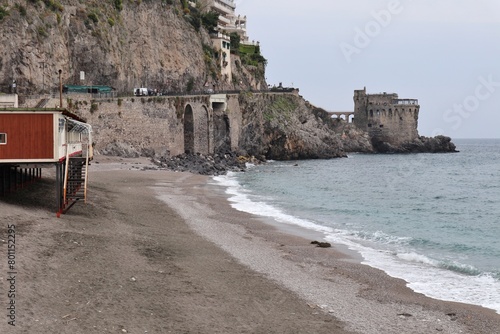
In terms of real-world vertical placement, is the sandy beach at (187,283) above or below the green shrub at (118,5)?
below

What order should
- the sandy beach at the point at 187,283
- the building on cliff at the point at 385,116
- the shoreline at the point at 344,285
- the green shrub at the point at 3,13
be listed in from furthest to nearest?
the building on cliff at the point at 385,116 < the green shrub at the point at 3,13 < the shoreline at the point at 344,285 < the sandy beach at the point at 187,283

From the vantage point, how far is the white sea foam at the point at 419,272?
18219mm

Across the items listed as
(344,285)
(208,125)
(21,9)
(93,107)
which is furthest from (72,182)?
(208,125)

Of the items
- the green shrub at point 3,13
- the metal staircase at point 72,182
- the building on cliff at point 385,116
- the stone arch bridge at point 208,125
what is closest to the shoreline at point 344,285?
the metal staircase at point 72,182

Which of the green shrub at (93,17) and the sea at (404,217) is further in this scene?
the green shrub at (93,17)

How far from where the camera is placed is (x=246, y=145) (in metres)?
92.0

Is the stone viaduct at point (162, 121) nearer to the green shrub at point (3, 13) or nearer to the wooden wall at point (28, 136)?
the green shrub at point (3, 13)

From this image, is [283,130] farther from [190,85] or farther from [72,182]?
[72,182]

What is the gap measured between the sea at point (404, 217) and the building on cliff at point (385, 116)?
53013 mm

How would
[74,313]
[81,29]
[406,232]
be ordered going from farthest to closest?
1. [81,29]
2. [406,232]
3. [74,313]

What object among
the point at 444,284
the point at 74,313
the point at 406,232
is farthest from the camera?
the point at 406,232

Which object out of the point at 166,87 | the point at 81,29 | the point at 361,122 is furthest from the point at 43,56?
the point at 361,122

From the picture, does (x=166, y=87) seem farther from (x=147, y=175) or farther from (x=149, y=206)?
(x=149, y=206)

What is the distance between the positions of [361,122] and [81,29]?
Result: 72289 mm
